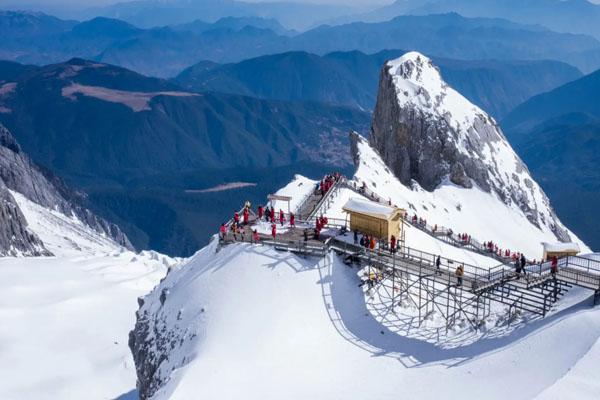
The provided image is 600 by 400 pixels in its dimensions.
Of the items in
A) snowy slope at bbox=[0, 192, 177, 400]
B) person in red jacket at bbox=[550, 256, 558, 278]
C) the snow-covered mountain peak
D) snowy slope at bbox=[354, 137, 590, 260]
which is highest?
the snow-covered mountain peak

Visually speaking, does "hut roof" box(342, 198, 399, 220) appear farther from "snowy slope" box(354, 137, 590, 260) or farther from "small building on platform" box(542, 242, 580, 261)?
"snowy slope" box(354, 137, 590, 260)

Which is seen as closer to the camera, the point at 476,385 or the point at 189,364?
the point at 476,385

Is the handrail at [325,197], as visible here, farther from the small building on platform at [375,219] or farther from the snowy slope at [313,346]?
the snowy slope at [313,346]

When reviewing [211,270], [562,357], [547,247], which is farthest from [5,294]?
[562,357]

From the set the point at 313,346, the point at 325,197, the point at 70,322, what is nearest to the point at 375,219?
the point at 313,346

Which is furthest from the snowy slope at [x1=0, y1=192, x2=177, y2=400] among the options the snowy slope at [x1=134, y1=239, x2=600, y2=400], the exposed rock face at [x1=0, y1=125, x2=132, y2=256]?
the exposed rock face at [x1=0, y1=125, x2=132, y2=256]

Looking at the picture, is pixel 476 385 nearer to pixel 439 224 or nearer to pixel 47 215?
pixel 439 224
